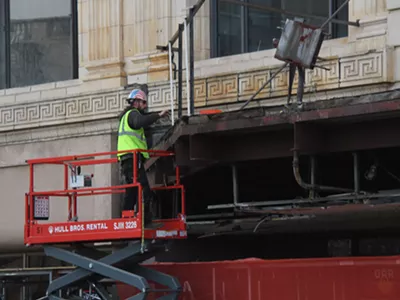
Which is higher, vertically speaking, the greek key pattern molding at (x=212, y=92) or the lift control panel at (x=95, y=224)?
the greek key pattern molding at (x=212, y=92)

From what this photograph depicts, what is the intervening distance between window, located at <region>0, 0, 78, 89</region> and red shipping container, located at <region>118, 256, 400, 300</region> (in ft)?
24.1

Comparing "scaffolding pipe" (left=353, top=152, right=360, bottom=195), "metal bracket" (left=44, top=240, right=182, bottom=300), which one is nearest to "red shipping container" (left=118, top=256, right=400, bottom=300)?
"metal bracket" (left=44, top=240, right=182, bottom=300)

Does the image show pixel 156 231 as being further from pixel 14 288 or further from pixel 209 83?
pixel 14 288

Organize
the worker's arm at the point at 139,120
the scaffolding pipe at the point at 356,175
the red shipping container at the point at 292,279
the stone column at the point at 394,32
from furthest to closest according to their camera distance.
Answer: the stone column at the point at 394,32
the worker's arm at the point at 139,120
the scaffolding pipe at the point at 356,175
the red shipping container at the point at 292,279

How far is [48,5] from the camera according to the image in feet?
73.6

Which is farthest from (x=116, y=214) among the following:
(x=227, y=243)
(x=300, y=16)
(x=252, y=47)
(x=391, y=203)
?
(x=391, y=203)

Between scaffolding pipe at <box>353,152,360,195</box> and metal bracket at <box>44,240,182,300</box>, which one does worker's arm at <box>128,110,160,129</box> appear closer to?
metal bracket at <box>44,240,182,300</box>

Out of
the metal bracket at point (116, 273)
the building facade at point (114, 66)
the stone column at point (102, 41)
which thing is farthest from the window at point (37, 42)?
the metal bracket at point (116, 273)

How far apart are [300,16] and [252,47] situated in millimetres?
1806

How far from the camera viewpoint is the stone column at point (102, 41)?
2025cm

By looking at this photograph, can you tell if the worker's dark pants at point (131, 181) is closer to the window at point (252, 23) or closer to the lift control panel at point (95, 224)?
the lift control panel at point (95, 224)

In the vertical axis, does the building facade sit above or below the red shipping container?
above

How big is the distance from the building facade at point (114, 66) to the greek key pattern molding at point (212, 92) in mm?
20

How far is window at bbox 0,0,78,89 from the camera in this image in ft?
72.4
